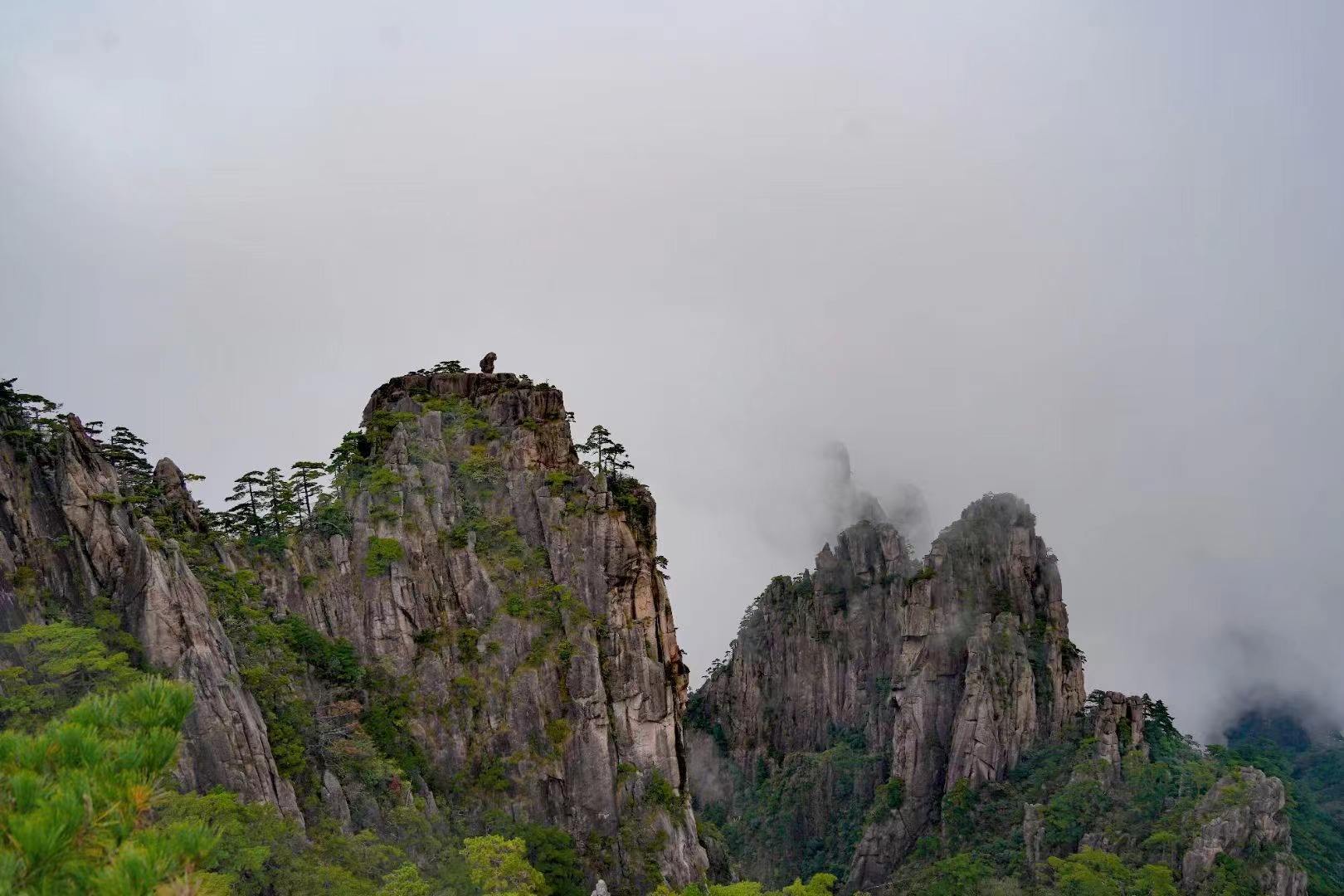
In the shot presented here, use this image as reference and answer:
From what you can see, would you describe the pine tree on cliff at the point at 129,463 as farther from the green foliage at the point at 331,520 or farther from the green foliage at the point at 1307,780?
the green foliage at the point at 1307,780

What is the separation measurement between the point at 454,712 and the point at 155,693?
40.2 metres

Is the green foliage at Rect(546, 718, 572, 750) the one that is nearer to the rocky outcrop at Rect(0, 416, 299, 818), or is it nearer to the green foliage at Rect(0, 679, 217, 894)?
the rocky outcrop at Rect(0, 416, 299, 818)

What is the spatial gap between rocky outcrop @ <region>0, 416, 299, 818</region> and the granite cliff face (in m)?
0.11

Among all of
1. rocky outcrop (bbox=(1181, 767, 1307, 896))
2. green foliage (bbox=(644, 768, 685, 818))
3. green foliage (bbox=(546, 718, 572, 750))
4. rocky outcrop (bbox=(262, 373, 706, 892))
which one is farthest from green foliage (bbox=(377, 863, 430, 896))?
rocky outcrop (bbox=(1181, 767, 1307, 896))

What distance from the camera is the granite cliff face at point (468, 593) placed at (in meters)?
36.3

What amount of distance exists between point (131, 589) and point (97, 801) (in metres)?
28.6

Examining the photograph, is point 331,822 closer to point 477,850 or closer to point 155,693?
point 477,850

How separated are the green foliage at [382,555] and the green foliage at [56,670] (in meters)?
Result: 19.3

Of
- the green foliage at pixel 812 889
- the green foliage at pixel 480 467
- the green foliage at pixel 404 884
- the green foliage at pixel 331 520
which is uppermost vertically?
the green foliage at pixel 480 467

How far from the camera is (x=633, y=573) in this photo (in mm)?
56406

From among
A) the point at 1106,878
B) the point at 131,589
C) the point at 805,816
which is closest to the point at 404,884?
the point at 131,589

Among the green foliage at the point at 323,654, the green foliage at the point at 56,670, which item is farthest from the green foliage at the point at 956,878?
the green foliage at the point at 56,670

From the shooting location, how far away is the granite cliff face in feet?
119

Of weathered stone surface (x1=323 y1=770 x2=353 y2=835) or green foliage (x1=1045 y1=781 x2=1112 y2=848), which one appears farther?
green foliage (x1=1045 y1=781 x2=1112 y2=848)
